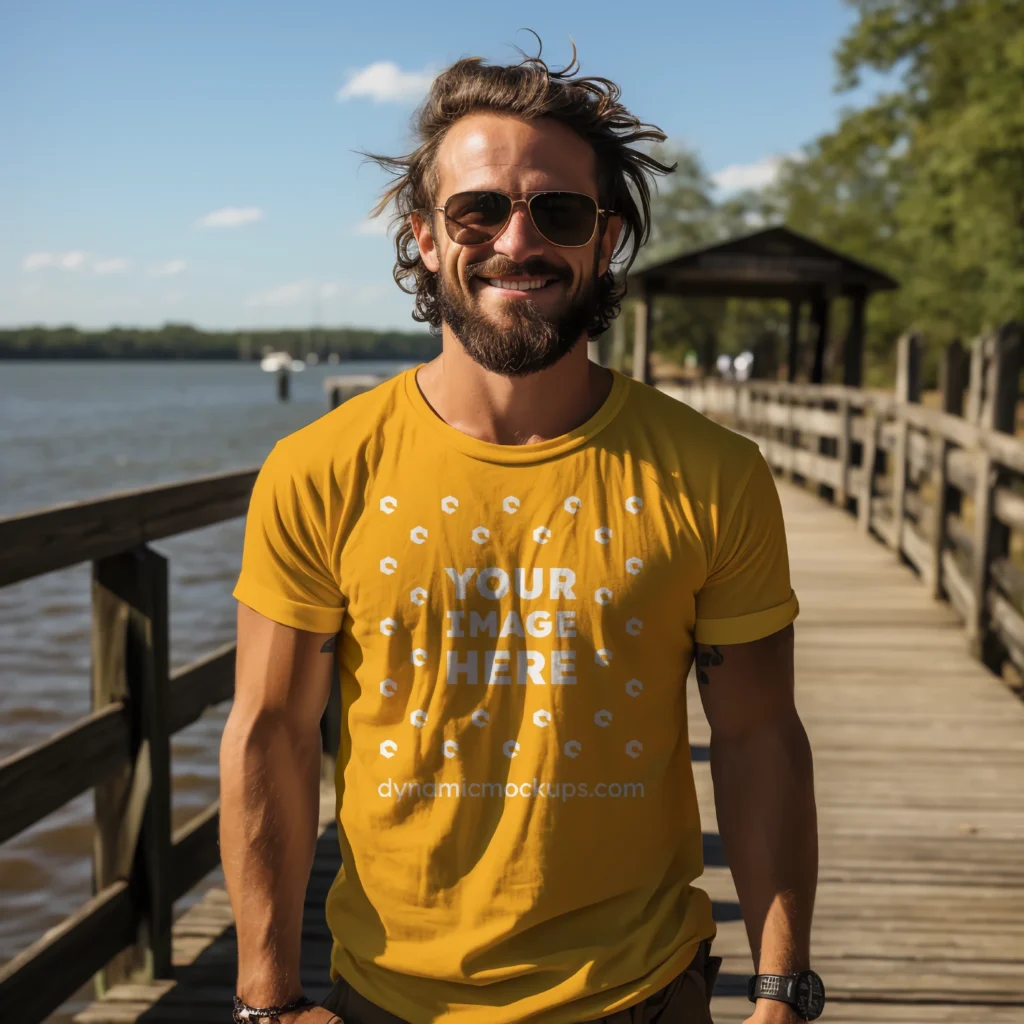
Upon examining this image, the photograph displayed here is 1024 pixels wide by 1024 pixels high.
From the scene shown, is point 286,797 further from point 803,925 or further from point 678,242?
point 678,242

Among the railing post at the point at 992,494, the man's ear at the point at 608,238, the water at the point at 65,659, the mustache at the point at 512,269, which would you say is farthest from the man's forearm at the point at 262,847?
the railing post at the point at 992,494

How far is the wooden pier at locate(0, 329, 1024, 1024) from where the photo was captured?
298cm

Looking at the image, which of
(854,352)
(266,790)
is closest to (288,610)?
(266,790)

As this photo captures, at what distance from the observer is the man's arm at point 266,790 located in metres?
1.75

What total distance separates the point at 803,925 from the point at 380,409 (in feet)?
2.99

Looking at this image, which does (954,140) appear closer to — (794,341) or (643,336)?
(794,341)

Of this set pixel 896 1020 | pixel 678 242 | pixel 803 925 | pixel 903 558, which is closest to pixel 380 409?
pixel 803 925

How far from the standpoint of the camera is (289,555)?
1.72 metres

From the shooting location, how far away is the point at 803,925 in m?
1.78

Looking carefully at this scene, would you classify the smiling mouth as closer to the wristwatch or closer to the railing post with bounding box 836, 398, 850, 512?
the wristwatch

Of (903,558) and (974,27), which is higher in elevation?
(974,27)

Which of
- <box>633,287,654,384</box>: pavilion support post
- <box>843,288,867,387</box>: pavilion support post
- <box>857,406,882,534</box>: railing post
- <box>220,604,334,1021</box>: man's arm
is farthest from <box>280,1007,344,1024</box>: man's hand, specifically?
<box>633,287,654,384</box>: pavilion support post

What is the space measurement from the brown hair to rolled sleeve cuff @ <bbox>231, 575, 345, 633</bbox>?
551mm

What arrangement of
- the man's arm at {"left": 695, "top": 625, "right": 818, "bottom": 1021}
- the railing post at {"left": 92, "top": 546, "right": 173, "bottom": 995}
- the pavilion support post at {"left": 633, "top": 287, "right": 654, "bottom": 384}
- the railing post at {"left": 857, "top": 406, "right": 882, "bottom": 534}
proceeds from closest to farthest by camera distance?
the man's arm at {"left": 695, "top": 625, "right": 818, "bottom": 1021} → the railing post at {"left": 92, "top": 546, "right": 173, "bottom": 995} → the railing post at {"left": 857, "top": 406, "right": 882, "bottom": 534} → the pavilion support post at {"left": 633, "top": 287, "right": 654, "bottom": 384}
